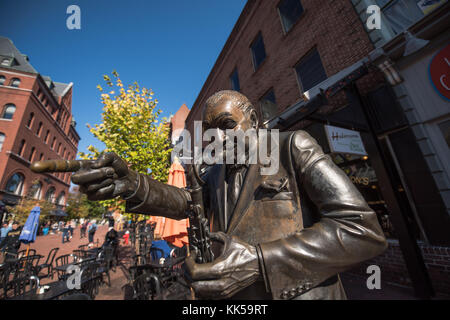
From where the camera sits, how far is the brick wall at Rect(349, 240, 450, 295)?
3846 mm

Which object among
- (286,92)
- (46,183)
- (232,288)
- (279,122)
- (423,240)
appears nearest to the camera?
(232,288)

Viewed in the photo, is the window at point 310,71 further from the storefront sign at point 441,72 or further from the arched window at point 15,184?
the arched window at point 15,184

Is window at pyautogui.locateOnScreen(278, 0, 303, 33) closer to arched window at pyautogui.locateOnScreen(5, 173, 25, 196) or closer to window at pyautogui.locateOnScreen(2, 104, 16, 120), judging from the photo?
arched window at pyautogui.locateOnScreen(5, 173, 25, 196)

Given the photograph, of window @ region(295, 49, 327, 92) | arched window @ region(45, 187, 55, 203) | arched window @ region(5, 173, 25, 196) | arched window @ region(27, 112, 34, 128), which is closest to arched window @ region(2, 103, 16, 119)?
arched window @ region(27, 112, 34, 128)

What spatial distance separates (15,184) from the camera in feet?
77.0

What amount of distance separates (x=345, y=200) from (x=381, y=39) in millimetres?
6414

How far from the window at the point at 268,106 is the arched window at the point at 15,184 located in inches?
1211

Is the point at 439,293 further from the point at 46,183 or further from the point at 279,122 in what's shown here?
the point at 46,183

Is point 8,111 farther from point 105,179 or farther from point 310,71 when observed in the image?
point 105,179

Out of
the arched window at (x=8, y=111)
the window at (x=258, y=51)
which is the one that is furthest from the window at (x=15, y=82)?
the window at (x=258, y=51)

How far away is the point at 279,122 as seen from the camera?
6.78 m

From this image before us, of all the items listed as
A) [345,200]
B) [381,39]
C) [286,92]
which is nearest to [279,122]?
[286,92]

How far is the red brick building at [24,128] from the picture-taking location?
22547 mm

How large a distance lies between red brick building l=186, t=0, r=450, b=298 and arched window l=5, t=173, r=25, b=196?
3186cm
